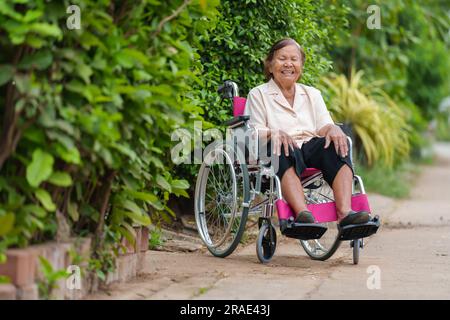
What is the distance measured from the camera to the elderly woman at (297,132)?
544 centimetres

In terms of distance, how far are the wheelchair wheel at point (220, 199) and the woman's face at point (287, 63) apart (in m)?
0.59

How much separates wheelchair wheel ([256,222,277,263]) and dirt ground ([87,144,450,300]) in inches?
2.5

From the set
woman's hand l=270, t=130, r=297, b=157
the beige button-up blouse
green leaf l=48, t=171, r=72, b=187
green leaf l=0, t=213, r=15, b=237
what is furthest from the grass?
green leaf l=0, t=213, r=15, b=237

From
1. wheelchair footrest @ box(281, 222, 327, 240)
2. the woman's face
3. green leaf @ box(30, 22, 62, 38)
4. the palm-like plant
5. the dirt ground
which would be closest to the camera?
green leaf @ box(30, 22, 62, 38)

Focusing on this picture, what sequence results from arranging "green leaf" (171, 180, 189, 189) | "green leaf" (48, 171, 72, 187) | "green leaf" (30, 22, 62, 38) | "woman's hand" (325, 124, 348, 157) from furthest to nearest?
1. "woman's hand" (325, 124, 348, 157)
2. "green leaf" (171, 180, 189, 189)
3. "green leaf" (48, 171, 72, 187)
4. "green leaf" (30, 22, 62, 38)

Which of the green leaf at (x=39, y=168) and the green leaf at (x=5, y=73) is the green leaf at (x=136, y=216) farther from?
the green leaf at (x=5, y=73)

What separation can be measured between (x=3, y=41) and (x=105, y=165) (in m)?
0.76

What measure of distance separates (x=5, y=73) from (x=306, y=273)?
7.34 feet

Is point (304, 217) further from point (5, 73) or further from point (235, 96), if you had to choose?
point (5, 73)

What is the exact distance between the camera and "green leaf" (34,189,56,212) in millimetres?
3773

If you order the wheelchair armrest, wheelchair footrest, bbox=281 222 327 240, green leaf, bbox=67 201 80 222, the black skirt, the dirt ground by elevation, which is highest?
the wheelchair armrest

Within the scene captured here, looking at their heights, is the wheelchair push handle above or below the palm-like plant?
below

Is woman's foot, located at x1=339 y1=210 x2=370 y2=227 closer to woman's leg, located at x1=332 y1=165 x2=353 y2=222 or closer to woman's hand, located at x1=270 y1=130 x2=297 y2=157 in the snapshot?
woman's leg, located at x1=332 y1=165 x2=353 y2=222

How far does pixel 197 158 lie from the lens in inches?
245
